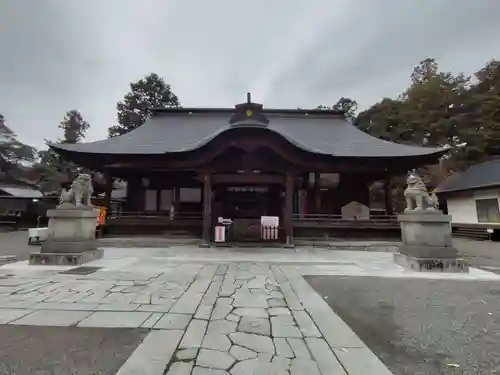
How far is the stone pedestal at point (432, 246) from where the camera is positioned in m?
6.14

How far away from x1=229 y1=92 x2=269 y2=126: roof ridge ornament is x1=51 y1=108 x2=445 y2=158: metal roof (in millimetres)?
66

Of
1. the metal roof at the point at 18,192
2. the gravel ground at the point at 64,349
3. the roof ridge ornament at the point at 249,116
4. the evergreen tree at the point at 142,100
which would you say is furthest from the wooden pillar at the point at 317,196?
the evergreen tree at the point at 142,100

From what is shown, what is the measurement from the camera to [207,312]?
3.36 m

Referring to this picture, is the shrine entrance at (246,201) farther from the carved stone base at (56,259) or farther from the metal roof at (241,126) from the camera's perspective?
the carved stone base at (56,259)

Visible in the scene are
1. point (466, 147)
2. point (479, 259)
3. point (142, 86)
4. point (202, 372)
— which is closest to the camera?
point (202, 372)

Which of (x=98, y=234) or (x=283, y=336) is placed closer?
(x=283, y=336)

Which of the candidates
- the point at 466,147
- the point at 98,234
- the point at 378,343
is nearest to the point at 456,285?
the point at 378,343

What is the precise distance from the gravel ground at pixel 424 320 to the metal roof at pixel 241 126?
601cm

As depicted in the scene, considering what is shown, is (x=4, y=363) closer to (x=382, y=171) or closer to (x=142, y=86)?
(x=382, y=171)

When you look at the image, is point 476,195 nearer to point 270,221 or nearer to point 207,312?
point 270,221

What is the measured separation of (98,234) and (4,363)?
33.6 feet

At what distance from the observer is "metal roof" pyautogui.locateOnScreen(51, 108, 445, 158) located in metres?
12.0

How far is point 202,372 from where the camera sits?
2078 millimetres

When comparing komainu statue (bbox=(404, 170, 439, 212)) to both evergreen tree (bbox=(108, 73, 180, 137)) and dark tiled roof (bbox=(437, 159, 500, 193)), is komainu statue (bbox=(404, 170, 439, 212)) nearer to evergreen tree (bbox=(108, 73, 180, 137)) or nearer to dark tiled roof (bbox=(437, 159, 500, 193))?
dark tiled roof (bbox=(437, 159, 500, 193))
